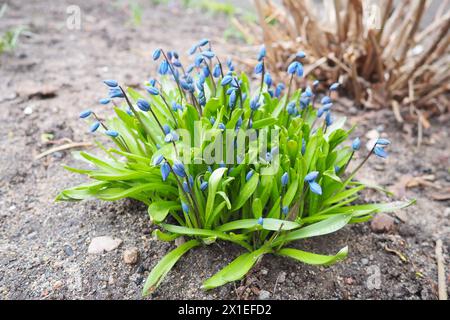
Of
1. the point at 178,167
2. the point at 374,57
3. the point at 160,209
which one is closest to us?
the point at 178,167

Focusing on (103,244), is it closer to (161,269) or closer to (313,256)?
(161,269)

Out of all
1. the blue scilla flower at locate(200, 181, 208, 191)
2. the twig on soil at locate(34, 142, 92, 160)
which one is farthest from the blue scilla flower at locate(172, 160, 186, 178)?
the twig on soil at locate(34, 142, 92, 160)

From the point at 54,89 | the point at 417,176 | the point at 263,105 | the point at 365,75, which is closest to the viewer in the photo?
the point at 263,105

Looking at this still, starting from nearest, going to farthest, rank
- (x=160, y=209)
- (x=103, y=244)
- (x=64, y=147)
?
(x=160, y=209)
(x=103, y=244)
(x=64, y=147)

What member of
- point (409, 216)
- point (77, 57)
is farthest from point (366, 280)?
point (77, 57)

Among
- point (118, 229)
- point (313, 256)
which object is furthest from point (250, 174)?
point (118, 229)

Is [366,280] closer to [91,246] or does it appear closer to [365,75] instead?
[91,246]

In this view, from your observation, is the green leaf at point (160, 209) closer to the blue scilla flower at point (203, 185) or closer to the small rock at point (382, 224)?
the blue scilla flower at point (203, 185)

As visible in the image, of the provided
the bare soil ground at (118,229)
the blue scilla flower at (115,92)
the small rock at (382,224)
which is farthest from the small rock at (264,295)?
the blue scilla flower at (115,92)
